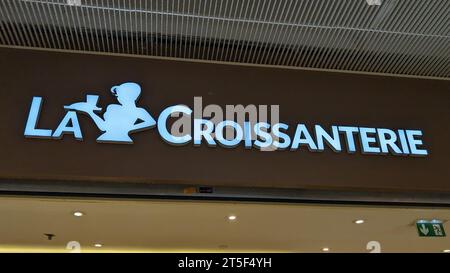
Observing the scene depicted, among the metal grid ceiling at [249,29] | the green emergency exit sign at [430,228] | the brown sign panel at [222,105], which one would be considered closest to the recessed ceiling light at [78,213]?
the brown sign panel at [222,105]

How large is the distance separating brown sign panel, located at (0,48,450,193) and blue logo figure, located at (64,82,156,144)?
0.19 ft

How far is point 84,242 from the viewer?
4.87m

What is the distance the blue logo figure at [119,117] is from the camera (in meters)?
3.73

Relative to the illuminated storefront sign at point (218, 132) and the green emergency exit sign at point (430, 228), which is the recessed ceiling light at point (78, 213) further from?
the green emergency exit sign at point (430, 228)

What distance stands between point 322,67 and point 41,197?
292 cm

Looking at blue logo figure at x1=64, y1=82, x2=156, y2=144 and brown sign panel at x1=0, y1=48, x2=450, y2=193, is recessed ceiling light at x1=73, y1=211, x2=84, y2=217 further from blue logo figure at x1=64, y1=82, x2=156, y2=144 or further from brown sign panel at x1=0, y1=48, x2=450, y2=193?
blue logo figure at x1=64, y1=82, x2=156, y2=144

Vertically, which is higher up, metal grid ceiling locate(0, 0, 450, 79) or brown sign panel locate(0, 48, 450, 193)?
metal grid ceiling locate(0, 0, 450, 79)

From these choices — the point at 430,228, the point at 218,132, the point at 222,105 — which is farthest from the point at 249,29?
the point at 430,228

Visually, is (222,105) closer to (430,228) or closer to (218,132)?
(218,132)

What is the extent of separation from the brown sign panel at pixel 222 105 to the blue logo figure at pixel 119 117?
59 mm

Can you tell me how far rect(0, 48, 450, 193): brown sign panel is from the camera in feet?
11.9

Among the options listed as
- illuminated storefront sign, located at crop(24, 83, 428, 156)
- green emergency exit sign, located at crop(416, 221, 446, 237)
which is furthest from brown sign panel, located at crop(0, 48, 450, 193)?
green emergency exit sign, located at crop(416, 221, 446, 237)
